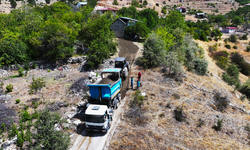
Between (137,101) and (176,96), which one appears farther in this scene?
(176,96)

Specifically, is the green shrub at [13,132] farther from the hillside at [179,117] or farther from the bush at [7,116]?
the hillside at [179,117]

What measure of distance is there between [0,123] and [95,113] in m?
8.42

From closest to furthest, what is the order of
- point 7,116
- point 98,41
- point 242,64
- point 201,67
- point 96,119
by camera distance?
point 96,119, point 7,116, point 98,41, point 201,67, point 242,64

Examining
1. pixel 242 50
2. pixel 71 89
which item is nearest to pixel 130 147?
pixel 71 89

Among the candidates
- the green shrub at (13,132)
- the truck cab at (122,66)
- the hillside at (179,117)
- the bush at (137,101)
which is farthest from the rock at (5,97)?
the bush at (137,101)

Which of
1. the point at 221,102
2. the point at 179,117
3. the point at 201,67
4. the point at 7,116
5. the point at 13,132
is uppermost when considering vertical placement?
the point at 201,67

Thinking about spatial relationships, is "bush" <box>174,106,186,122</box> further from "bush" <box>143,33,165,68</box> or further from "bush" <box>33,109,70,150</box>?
"bush" <box>33,109,70,150</box>

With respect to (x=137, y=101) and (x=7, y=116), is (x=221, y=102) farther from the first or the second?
(x=7, y=116)

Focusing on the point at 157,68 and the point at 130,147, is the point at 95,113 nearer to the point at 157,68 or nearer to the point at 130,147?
the point at 130,147

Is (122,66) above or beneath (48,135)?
above

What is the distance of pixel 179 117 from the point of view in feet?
48.3

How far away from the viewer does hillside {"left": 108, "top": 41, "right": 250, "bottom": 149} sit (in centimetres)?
1204

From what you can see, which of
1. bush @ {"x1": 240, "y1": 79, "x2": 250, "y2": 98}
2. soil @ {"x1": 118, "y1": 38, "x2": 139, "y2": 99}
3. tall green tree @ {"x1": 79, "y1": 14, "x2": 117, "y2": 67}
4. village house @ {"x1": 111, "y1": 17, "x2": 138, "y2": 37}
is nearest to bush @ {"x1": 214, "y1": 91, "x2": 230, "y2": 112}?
bush @ {"x1": 240, "y1": 79, "x2": 250, "y2": 98}

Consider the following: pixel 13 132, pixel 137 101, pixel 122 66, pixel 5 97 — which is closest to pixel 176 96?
pixel 137 101
